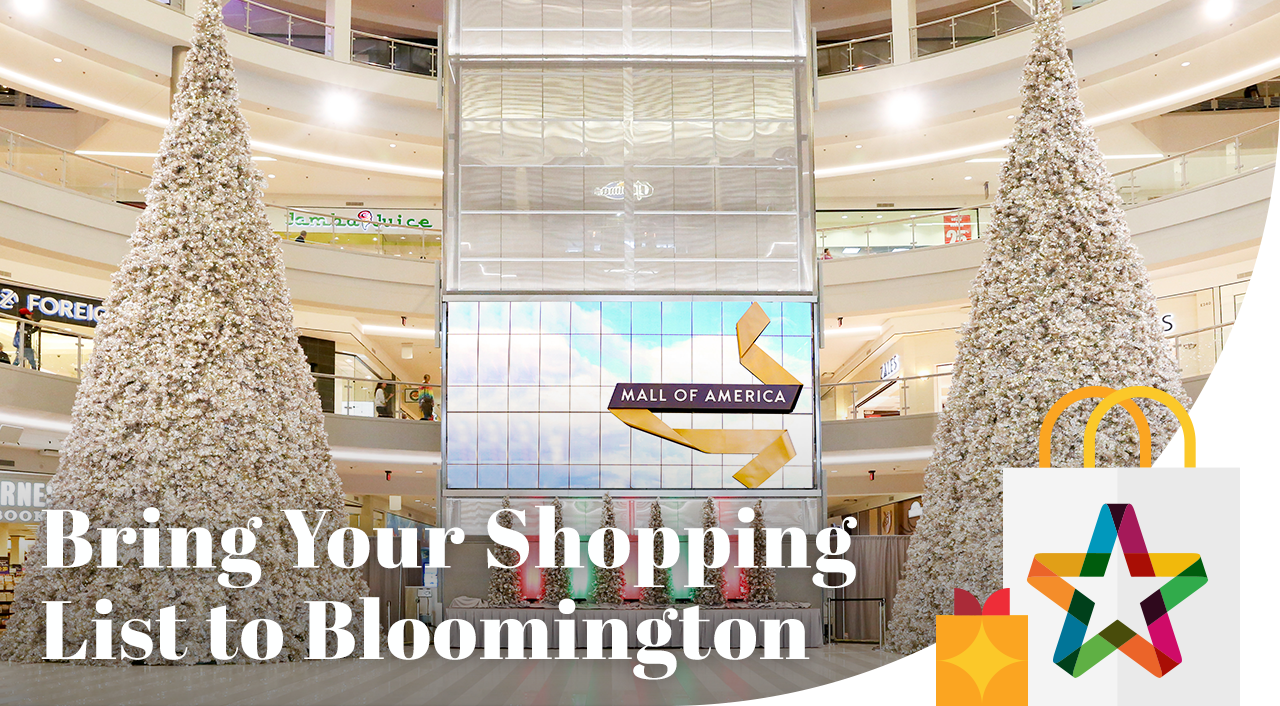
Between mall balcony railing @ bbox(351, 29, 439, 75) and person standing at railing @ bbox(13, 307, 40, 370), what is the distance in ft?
28.5

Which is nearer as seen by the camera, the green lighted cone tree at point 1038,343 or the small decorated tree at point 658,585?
the green lighted cone tree at point 1038,343

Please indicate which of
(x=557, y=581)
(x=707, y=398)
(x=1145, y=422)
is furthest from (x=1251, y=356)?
(x=1145, y=422)

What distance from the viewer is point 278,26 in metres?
20.6

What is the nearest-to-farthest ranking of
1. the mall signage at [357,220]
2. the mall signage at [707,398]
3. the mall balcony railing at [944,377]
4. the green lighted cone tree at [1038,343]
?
1. the green lighted cone tree at [1038,343]
2. the mall balcony railing at [944,377]
3. the mall signage at [707,398]
4. the mall signage at [357,220]

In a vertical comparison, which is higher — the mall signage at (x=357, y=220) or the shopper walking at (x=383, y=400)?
the mall signage at (x=357, y=220)

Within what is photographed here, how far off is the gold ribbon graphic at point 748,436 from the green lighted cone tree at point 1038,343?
4.52m

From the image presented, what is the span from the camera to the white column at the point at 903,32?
839 inches

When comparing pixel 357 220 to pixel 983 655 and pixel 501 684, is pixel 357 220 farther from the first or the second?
pixel 983 655

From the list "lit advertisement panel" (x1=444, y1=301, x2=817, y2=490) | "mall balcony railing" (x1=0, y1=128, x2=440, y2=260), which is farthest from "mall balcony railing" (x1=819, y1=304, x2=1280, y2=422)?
"mall balcony railing" (x1=0, y1=128, x2=440, y2=260)

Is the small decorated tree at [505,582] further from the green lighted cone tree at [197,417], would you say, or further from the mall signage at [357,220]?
the mall signage at [357,220]

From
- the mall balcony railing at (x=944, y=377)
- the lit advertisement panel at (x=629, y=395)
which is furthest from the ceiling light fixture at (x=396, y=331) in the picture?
the mall balcony railing at (x=944, y=377)

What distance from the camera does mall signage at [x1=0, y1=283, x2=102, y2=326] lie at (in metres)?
20.2

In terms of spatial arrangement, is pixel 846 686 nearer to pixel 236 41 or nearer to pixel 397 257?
pixel 397 257

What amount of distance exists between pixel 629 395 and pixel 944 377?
5609 mm
